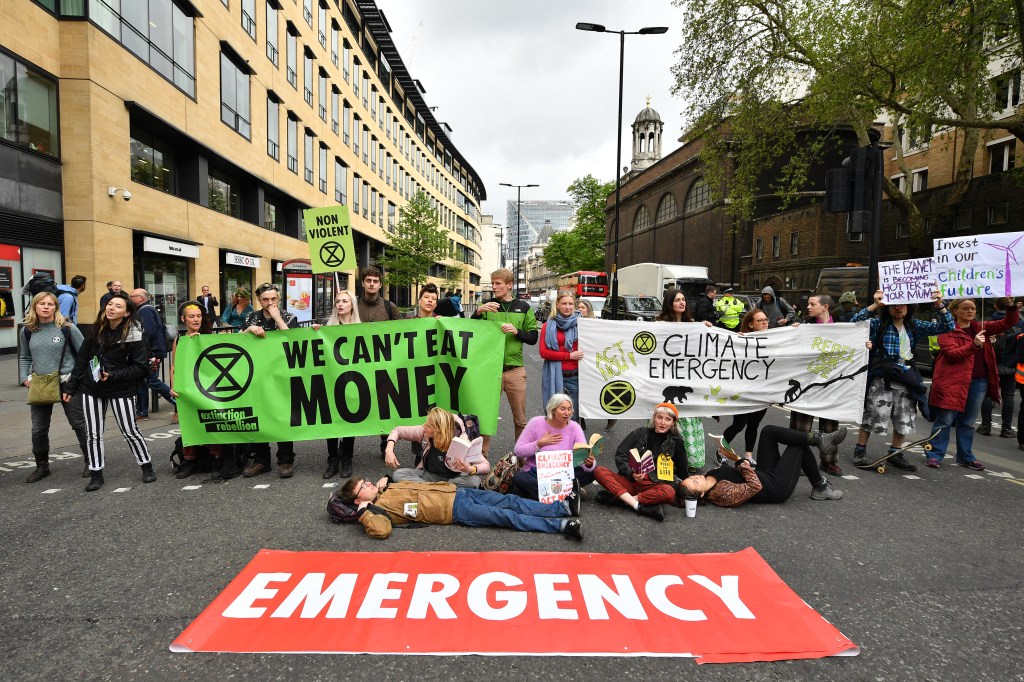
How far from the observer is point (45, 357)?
5762 mm

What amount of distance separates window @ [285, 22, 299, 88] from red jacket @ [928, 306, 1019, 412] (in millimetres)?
28877

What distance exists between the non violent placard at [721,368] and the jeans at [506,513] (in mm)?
1919

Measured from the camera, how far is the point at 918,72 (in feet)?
48.5

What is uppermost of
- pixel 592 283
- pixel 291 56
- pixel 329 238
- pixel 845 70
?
pixel 291 56

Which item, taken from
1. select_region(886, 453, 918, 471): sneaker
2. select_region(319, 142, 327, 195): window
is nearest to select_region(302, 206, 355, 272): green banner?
select_region(886, 453, 918, 471): sneaker

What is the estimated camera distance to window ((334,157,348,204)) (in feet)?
118

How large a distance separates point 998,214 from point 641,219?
38764mm

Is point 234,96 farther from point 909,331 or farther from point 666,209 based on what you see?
point 666,209

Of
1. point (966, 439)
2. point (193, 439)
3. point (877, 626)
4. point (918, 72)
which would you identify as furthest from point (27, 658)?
point (918, 72)

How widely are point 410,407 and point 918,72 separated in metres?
15.6

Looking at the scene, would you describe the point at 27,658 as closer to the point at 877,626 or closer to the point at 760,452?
the point at 877,626

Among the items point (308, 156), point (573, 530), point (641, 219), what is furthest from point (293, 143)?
point (641, 219)

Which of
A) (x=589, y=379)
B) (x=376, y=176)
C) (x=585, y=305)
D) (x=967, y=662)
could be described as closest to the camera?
(x=967, y=662)

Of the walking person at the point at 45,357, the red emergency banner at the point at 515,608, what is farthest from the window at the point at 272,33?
the red emergency banner at the point at 515,608
